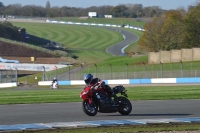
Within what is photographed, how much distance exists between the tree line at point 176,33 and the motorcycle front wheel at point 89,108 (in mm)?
68139

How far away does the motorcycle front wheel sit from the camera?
1934cm

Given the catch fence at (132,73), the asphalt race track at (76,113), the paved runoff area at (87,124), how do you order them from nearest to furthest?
the paved runoff area at (87,124), the asphalt race track at (76,113), the catch fence at (132,73)

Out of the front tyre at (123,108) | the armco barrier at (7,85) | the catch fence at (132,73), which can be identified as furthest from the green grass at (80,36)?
the front tyre at (123,108)

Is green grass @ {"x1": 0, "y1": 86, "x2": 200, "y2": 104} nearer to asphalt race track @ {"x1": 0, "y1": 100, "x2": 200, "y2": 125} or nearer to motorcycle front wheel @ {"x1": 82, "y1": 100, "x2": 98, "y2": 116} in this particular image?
asphalt race track @ {"x1": 0, "y1": 100, "x2": 200, "y2": 125}

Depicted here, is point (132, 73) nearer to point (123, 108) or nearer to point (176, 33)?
point (176, 33)

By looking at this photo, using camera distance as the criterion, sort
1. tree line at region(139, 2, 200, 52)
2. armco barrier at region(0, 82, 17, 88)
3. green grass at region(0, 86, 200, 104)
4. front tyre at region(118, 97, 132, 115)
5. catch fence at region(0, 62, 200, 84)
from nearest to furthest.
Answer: front tyre at region(118, 97, 132, 115), green grass at region(0, 86, 200, 104), catch fence at region(0, 62, 200, 84), armco barrier at region(0, 82, 17, 88), tree line at region(139, 2, 200, 52)

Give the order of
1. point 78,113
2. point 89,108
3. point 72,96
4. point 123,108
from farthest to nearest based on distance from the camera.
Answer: point 72,96 < point 78,113 < point 123,108 < point 89,108

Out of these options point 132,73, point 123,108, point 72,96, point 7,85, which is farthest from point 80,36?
point 123,108

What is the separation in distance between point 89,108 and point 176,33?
7323 cm

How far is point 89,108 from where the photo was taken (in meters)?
19.4

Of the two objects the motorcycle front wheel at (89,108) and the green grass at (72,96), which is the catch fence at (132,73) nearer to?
the green grass at (72,96)

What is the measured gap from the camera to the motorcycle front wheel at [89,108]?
19.3 meters

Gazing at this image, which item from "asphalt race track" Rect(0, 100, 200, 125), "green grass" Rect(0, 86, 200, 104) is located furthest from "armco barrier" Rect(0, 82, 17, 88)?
→ "asphalt race track" Rect(0, 100, 200, 125)

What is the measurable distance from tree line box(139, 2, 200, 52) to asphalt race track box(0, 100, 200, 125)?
212 feet
